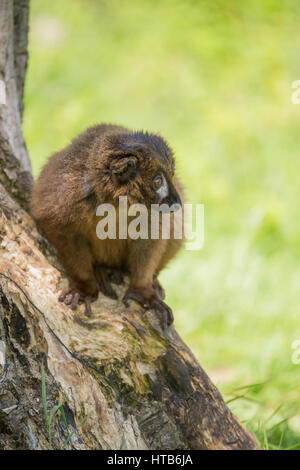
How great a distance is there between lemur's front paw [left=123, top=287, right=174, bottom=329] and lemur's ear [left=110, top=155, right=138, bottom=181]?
739 millimetres

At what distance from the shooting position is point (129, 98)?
29.7ft

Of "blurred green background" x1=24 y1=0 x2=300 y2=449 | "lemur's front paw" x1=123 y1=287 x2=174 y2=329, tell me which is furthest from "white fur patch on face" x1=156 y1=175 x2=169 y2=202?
"blurred green background" x1=24 y1=0 x2=300 y2=449

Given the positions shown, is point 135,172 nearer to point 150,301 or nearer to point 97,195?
point 97,195

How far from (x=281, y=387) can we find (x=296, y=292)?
4.80ft

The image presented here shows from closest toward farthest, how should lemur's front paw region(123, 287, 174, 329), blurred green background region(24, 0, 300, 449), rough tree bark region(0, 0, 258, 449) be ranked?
1. rough tree bark region(0, 0, 258, 449)
2. lemur's front paw region(123, 287, 174, 329)
3. blurred green background region(24, 0, 300, 449)

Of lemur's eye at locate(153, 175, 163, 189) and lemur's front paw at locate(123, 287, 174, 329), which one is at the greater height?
lemur's eye at locate(153, 175, 163, 189)

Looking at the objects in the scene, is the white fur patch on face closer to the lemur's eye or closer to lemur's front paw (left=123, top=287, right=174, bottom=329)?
the lemur's eye

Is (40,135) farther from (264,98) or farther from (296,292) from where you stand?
(296,292)

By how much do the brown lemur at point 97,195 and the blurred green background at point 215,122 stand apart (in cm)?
153

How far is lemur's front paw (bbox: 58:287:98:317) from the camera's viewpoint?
367 centimetres

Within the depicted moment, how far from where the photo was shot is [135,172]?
3930 millimetres

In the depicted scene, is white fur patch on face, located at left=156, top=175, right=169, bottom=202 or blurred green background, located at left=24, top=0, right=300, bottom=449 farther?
blurred green background, located at left=24, top=0, right=300, bottom=449

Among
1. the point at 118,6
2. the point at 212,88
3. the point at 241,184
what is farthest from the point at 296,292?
the point at 118,6

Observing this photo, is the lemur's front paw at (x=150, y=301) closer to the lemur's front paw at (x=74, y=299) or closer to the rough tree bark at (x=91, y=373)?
the rough tree bark at (x=91, y=373)
